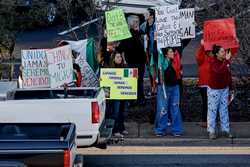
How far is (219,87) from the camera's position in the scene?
10.9 meters

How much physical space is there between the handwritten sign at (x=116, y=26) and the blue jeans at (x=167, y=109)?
147 cm

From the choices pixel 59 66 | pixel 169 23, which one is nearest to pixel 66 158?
pixel 59 66

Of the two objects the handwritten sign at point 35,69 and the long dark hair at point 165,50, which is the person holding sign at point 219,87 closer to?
the long dark hair at point 165,50

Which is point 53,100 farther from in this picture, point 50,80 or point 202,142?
point 202,142

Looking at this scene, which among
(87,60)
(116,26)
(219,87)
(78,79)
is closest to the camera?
(219,87)

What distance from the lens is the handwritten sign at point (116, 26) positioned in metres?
12.3

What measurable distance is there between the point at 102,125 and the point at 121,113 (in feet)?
7.98

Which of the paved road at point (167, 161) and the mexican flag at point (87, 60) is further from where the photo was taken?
the mexican flag at point (87, 60)

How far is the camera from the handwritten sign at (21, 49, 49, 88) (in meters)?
11.2

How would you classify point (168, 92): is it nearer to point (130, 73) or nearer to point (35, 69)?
point (130, 73)

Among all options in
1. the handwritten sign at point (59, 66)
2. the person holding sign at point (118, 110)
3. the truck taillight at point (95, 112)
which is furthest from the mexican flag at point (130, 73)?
the truck taillight at point (95, 112)

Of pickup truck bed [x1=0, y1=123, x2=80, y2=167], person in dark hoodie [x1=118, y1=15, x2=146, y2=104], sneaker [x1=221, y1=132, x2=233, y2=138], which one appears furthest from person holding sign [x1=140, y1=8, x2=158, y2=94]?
pickup truck bed [x1=0, y1=123, x2=80, y2=167]

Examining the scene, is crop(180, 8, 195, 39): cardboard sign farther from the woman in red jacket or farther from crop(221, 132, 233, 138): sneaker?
crop(221, 132, 233, 138): sneaker

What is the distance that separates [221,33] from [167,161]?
8.77 feet
